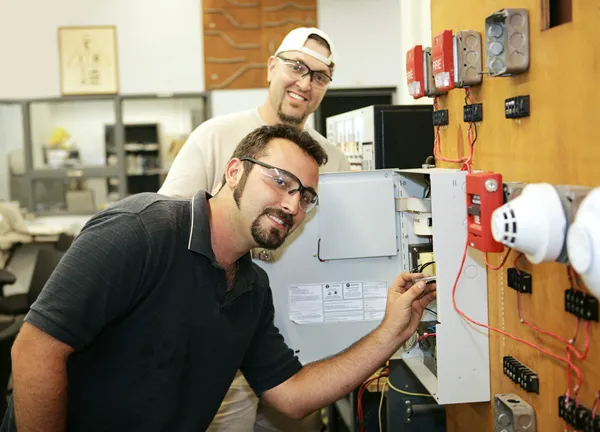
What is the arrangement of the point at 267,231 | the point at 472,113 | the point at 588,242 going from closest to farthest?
1. the point at 588,242
2. the point at 267,231
3. the point at 472,113

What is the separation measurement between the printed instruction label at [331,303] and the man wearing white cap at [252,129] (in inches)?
6.9

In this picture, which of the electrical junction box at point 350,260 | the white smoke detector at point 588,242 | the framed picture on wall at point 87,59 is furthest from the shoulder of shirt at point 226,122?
the framed picture on wall at point 87,59

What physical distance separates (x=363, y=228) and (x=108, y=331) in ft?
3.33

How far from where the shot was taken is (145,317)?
4.91 ft

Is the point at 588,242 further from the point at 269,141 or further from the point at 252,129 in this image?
the point at 252,129

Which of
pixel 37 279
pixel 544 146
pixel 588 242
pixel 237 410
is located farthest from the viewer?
pixel 37 279

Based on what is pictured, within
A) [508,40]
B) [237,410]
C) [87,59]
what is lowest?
[237,410]

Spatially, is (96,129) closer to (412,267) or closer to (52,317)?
(412,267)

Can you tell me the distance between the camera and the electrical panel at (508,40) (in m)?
1.46

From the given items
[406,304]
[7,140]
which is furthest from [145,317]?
[7,140]

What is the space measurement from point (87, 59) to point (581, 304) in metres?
5.95

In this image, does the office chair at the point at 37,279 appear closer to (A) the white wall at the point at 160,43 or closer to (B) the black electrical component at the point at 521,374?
(A) the white wall at the point at 160,43

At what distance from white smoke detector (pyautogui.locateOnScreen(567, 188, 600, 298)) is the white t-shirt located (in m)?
1.40

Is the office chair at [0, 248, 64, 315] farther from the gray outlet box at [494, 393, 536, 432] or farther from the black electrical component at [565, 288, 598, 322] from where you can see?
the black electrical component at [565, 288, 598, 322]
